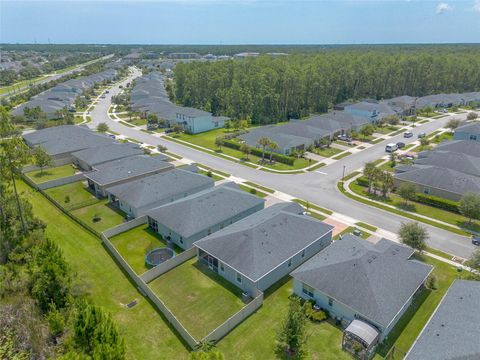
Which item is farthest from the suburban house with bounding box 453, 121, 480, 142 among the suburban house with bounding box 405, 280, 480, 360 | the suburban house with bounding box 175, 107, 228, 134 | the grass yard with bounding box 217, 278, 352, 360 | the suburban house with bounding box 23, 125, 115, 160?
the suburban house with bounding box 23, 125, 115, 160

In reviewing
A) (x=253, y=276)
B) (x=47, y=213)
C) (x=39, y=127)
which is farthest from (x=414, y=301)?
(x=39, y=127)

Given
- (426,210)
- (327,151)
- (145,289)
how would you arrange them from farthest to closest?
(327,151) < (426,210) < (145,289)

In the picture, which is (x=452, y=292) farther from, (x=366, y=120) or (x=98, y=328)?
(x=366, y=120)

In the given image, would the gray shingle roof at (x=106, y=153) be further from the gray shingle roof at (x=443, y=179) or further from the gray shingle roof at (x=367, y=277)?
the gray shingle roof at (x=443, y=179)

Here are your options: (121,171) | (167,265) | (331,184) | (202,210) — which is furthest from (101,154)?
(331,184)

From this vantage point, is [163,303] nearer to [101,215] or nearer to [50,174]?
[101,215]

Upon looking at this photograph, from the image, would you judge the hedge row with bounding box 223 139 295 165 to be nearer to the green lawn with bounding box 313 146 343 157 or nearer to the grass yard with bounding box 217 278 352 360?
the green lawn with bounding box 313 146 343 157

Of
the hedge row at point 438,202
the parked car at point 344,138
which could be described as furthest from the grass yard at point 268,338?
the parked car at point 344,138
